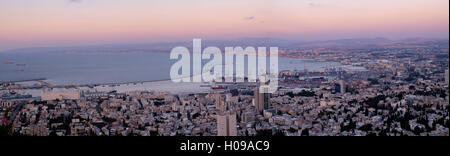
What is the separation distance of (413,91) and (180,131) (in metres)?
4.08

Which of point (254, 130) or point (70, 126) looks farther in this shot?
point (70, 126)

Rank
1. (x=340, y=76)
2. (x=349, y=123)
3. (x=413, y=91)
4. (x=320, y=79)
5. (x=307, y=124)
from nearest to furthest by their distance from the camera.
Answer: (x=349, y=123), (x=307, y=124), (x=413, y=91), (x=340, y=76), (x=320, y=79)

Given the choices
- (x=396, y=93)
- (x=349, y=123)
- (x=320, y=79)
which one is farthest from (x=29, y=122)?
(x=320, y=79)

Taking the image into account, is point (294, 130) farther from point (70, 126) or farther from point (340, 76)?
point (340, 76)

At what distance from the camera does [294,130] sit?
5098 millimetres

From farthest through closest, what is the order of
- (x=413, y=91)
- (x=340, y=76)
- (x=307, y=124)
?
(x=340, y=76)
(x=413, y=91)
(x=307, y=124)

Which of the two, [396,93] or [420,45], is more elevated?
[420,45]

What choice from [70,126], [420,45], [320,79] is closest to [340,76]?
[320,79]

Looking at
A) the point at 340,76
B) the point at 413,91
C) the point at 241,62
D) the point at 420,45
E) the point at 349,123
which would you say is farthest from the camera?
the point at 241,62

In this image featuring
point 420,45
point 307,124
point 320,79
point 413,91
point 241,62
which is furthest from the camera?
point 241,62

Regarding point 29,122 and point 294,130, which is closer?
point 294,130

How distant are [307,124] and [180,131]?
1.68 m

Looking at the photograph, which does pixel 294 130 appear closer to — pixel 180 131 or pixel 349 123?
pixel 349 123

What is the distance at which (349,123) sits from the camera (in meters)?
5.08
